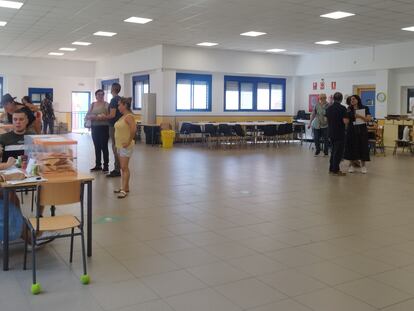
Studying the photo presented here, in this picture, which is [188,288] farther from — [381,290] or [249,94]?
[249,94]

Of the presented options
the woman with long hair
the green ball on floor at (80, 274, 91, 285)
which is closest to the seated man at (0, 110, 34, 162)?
the green ball on floor at (80, 274, 91, 285)

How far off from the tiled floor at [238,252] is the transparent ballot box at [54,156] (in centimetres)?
72

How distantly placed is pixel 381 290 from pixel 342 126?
5592 millimetres

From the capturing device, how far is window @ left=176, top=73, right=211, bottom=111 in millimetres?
16797

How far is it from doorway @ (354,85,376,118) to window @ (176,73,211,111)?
17.4ft

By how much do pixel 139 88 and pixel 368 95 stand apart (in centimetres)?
843

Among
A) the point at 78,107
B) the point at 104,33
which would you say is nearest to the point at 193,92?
the point at 104,33

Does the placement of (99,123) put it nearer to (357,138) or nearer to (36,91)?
(357,138)

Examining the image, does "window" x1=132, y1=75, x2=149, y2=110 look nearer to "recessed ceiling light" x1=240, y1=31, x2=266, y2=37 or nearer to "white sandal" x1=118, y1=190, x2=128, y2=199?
"recessed ceiling light" x1=240, y1=31, x2=266, y2=37

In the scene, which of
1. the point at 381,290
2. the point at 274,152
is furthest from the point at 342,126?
the point at 381,290

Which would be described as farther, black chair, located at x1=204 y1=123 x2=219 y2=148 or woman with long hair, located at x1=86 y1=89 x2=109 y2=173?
black chair, located at x1=204 y1=123 x2=219 y2=148

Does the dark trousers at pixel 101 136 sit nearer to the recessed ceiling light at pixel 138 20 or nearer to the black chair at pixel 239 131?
the recessed ceiling light at pixel 138 20

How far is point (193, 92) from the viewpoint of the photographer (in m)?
17.0

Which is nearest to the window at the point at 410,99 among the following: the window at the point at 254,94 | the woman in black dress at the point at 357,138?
the window at the point at 254,94
